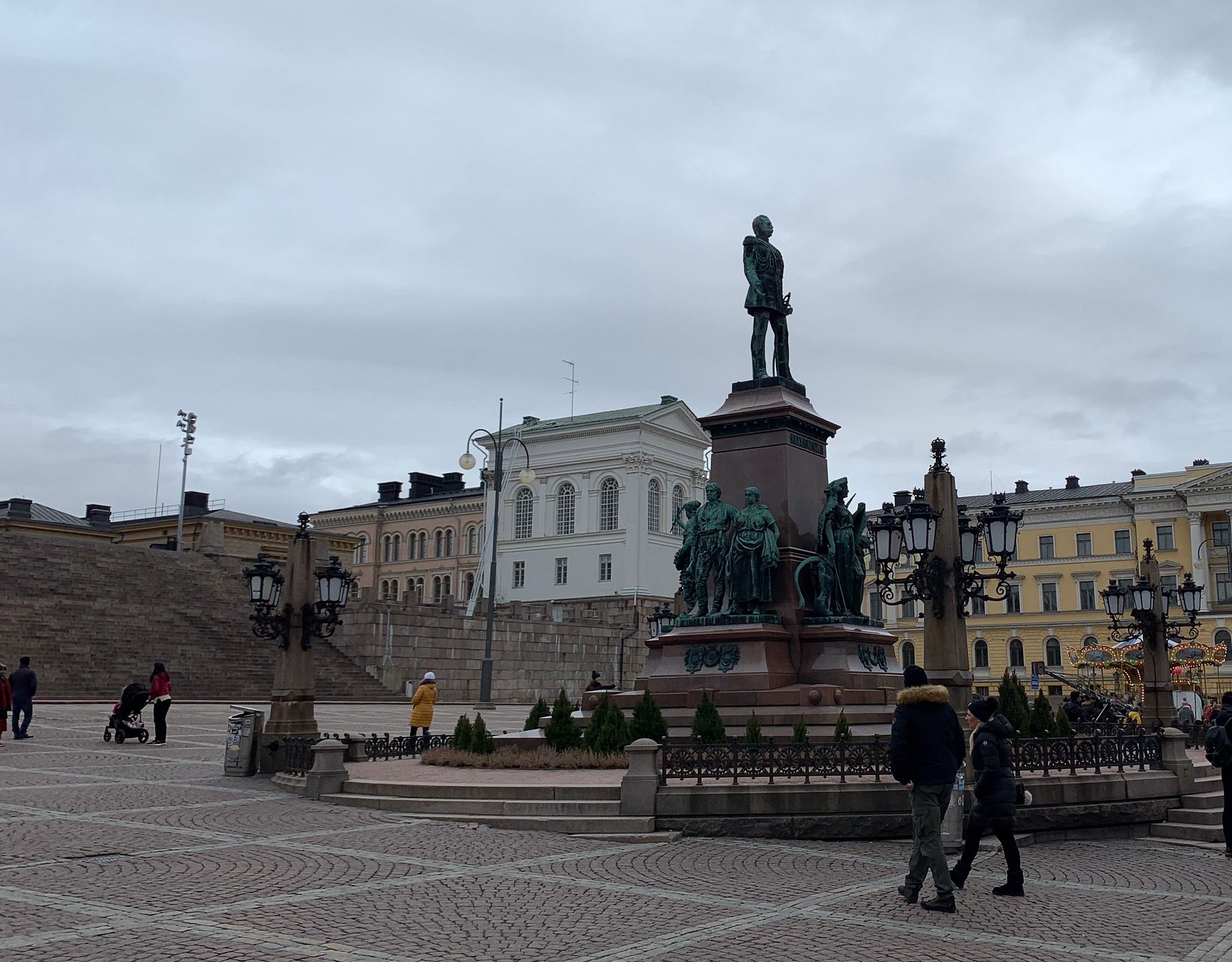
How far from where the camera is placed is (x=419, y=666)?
50.0 metres

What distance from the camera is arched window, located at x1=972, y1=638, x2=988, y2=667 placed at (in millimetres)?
81688

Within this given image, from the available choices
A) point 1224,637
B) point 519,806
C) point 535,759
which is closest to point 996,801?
point 519,806

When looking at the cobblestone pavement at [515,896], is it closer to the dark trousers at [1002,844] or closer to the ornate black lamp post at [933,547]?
the dark trousers at [1002,844]

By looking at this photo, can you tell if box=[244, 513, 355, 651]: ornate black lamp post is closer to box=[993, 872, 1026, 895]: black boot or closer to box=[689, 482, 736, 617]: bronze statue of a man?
box=[689, 482, 736, 617]: bronze statue of a man

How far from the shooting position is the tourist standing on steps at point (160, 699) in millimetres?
24109

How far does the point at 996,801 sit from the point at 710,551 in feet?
28.6

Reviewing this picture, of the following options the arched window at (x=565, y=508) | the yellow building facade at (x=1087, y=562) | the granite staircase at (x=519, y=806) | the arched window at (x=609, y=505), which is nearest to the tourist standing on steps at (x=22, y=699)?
the granite staircase at (x=519, y=806)

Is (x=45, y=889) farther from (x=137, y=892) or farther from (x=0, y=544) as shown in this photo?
(x=0, y=544)

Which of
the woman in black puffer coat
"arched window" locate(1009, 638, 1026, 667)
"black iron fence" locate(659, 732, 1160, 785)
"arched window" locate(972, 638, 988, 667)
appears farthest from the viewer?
"arched window" locate(972, 638, 988, 667)

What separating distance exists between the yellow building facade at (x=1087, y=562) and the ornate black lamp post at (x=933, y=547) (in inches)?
2410

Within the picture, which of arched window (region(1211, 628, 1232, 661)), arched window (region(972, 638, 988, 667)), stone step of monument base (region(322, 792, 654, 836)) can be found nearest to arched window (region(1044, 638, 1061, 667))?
arched window (region(972, 638, 988, 667))

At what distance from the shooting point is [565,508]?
86.7m

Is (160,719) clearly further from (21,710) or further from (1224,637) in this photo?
(1224,637)

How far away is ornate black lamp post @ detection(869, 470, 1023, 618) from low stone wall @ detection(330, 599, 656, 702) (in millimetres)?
35232
